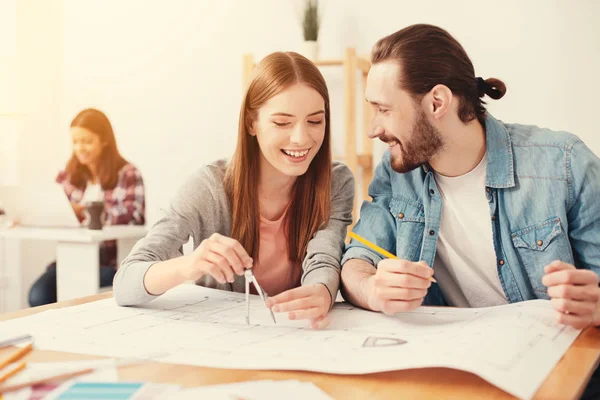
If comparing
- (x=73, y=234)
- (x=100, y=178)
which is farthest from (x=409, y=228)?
(x=100, y=178)

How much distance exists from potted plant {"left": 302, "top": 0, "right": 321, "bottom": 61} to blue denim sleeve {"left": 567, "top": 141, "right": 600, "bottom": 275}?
74.3 inches

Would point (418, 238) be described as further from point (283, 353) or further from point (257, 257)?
point (283, 353)

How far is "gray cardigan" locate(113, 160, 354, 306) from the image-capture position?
1.05m

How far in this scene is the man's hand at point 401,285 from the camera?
0.90m

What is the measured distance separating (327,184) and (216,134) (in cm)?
215

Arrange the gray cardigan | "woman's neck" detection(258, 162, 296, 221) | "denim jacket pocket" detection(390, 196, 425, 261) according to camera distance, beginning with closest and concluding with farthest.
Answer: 1. the gray cardigan
2. "denim jacket pocket" detection(390, 196, 425, 261)
3. "woman's neck" detection(258, 162, 296, 221)

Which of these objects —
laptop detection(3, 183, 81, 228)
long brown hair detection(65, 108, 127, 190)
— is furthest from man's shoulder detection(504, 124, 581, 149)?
long brown hair detection(65, 108, 127, 190)

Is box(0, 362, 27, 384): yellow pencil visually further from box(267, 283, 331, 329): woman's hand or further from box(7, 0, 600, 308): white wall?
box(7, 0, 600, 308): white wall

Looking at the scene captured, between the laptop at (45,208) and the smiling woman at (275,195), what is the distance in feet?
5.35

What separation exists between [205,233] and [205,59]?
2338 mm

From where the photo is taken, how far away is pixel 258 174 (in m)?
1.38

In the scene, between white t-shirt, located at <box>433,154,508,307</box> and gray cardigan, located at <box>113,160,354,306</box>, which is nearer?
gray cardigan, located at <box>113,160,354,306</box>

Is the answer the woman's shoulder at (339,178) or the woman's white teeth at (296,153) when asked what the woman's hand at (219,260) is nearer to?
the woman's white teeth at (296,153)

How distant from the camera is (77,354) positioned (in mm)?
737
